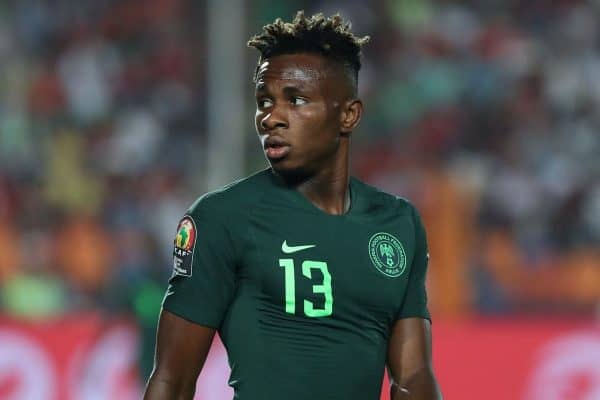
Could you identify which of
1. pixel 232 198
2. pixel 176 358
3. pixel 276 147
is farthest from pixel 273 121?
pixel 176 358

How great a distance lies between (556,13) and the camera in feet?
39.8

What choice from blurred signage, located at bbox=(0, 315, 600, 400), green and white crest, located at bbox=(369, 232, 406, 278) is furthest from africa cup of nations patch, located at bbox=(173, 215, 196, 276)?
blurred signage, located at bbox=(0, 315, 600, 400)

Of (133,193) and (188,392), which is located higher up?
(188,392)

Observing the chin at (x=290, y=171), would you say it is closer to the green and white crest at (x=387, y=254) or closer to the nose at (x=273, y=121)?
the nose at (x=273, y=121)

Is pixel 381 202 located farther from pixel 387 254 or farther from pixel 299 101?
pixel 299 101

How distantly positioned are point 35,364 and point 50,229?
7.90 feet

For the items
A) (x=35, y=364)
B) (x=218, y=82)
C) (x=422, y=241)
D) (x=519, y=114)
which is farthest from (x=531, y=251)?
(x=422, y=241)

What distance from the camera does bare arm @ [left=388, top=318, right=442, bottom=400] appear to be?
3.52 metres

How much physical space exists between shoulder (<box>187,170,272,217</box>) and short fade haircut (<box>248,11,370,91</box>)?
0.33 metres

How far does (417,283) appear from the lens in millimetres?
3613

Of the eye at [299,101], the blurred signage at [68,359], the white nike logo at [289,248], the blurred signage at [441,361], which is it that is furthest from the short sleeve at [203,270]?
the blurred signage at [68,359]

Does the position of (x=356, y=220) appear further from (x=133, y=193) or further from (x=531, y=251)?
(x=133, y=193)

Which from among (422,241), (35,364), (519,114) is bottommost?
(35,364)

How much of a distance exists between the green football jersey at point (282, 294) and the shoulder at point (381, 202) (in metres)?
0.20
